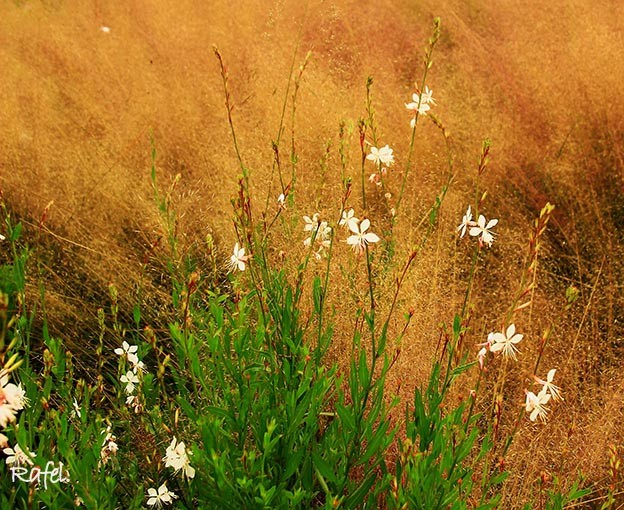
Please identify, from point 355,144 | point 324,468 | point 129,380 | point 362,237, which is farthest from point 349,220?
point 355,144

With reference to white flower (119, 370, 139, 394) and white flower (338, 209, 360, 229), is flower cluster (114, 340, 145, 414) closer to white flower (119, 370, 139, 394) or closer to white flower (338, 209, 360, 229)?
white flower (119, 370, 139, 394)

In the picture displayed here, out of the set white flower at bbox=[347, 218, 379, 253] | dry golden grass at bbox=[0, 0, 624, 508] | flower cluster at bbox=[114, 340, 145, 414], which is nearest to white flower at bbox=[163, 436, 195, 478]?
flower cluster at bbox=[114, 340, 145, 414]

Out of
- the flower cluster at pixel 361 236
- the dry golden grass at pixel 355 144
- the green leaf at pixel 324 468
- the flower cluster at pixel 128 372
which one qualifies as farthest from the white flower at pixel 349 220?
the flower cluster at pixel 128 372

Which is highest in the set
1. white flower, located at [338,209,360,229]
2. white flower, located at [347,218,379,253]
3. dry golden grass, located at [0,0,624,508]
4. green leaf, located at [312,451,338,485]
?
dry golden grass, located at [0,0,624,508]

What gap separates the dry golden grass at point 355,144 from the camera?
1.99m

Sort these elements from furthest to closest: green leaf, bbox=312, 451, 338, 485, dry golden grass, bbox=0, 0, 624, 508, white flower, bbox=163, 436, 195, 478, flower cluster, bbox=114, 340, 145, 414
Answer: dry golden grass, bbox=0, 0, 624, 508 → flower cluster, bbox=114, 340, 145, 414 → white flower, bbox=163, 436, 195, 478 → green leaf, bbox=312, 451, 338, 485

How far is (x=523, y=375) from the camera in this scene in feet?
6.33

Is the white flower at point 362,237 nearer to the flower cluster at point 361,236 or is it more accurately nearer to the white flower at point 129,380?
the flower cluster at point 361,236

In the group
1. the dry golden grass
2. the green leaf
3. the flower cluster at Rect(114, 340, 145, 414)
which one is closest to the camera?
the green leaf

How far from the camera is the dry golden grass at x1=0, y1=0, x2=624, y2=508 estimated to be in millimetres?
1994

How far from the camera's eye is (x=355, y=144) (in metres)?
2.88

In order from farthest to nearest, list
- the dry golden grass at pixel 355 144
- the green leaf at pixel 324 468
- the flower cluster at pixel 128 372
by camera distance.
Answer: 1. the dry golden grass at pixel 355 144
2. the flower cluster at pixel 128 372
3. the green leaf at pixel 324 468

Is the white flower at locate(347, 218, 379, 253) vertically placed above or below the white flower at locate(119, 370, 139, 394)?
above

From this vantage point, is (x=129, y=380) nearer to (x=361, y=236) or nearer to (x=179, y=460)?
(x=179, y=460)
